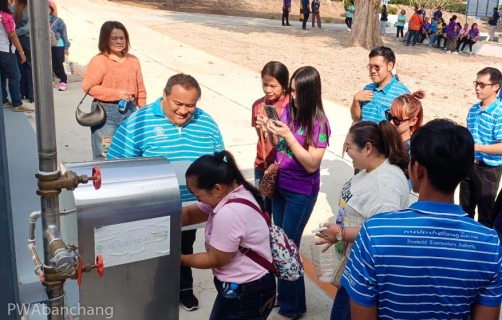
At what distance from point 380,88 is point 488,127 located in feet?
3.11

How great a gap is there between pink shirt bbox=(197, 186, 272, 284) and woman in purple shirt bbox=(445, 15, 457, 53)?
2173 centimetres

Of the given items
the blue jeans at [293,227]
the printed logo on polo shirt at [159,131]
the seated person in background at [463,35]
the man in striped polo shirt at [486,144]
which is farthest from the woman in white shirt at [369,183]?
the seated person in background at [463,35]

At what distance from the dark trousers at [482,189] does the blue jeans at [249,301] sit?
265 cm

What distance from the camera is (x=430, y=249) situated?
5.85 feet

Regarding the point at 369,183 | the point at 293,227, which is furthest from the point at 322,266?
the point at 369,183

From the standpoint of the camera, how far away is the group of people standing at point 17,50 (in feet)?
Result: 24.8

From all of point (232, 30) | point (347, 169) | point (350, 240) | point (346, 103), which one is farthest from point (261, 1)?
point (350, 240)

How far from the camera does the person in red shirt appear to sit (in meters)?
22.6

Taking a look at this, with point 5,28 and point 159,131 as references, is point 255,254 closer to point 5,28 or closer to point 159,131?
point 159,131

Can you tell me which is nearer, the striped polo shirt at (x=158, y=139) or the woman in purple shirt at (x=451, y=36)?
the striped polo shirt at (x=158, y=139)

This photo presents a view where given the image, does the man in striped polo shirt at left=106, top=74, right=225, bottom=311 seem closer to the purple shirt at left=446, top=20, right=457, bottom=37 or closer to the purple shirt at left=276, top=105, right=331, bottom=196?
the purple shirt at left=276, top=105, right=331, bottom=196

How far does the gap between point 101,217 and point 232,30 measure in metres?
20.8

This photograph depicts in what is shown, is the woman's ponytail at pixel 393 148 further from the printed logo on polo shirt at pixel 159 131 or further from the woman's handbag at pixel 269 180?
the printed logo on polo shirt at pixel 159 131

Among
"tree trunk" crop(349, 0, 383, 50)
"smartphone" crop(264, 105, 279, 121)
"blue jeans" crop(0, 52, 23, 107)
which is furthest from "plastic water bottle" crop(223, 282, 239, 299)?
"tree trunk" crop(349, 0, 383, 50)
